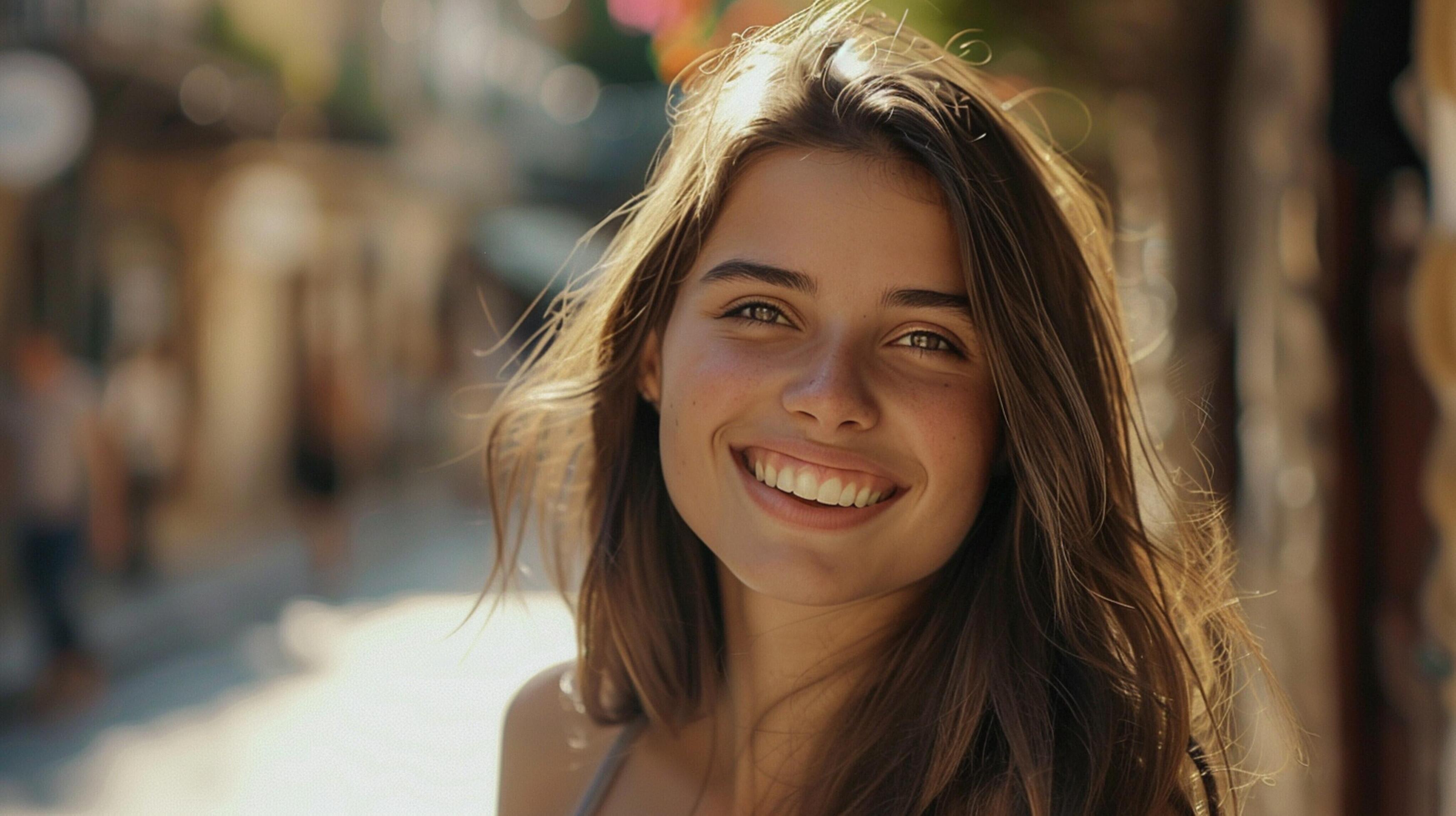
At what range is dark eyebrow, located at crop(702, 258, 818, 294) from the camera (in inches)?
68.4

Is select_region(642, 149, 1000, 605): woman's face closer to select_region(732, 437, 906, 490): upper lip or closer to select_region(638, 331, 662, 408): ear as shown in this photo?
select_region(732, 437, 906, 490): upper lip

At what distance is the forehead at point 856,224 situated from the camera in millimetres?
1709

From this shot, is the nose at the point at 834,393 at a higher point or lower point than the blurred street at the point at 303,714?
higher

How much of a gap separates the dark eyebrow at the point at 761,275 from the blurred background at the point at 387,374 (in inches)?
28.3

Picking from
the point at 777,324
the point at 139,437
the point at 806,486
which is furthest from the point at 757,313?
the point at 139,437

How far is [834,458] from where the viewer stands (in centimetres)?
169

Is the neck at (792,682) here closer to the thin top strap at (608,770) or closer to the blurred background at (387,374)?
the thin top strap at (608,770)

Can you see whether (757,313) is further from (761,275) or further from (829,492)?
(829,492)

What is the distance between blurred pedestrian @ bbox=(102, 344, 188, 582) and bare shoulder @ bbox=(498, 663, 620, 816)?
9052 millimetres

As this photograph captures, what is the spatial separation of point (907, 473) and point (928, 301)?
0.23 meters

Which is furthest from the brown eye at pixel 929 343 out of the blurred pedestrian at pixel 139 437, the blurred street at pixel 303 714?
the blurred pedestrian at pixel 139 437

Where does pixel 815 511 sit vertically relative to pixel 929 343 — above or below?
below

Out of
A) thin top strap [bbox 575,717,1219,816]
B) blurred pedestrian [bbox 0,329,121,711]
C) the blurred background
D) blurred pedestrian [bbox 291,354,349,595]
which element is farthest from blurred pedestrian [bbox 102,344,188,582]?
thin top strap [bbox 575,717,1219,816]

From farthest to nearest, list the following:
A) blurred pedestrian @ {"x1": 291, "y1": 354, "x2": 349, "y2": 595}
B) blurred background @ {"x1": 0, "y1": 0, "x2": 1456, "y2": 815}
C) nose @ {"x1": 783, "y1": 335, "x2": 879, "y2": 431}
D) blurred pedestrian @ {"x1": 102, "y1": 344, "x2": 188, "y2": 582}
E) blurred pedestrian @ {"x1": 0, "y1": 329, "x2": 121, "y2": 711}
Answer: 1. blurred pedestrian @ {"x1": 291, "y1": 354, "x2": 349, "y2": 595}
2. blurred pedestrian @ {"x1": 102, "y1": 344, "x2": 188, "y2": 582}
3. blurred pedestrian @ {"x1": 0, "y1": 329, "x2": 121, "y2": 711}
4. blurred background @ {"x1": 0, "y1": 0, "x2": 1456, "y2": 815}
5. nose @ {"x1": 783, "y1": 335, "x2": 879, "y2": 431}
